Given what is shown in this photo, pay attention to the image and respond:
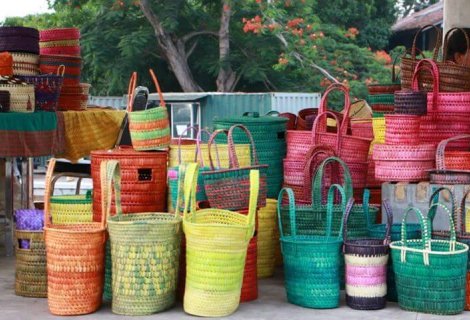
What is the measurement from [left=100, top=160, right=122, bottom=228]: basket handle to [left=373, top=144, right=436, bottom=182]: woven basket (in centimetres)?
213

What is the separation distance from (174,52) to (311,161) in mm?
16323

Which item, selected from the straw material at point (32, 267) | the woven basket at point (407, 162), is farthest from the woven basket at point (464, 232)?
the straw material at point (32, 267)

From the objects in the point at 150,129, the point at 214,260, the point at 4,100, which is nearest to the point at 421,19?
the point at 4,100

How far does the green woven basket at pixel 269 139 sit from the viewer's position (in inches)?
324

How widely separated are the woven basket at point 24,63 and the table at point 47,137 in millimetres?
504

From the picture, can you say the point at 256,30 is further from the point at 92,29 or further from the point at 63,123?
the point at 63,123

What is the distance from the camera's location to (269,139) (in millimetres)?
8297

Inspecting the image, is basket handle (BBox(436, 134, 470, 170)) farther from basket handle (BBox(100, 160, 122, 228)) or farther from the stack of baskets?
the stack of baskets

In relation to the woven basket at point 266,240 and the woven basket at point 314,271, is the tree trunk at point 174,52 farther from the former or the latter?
the woven basket at point 314,271

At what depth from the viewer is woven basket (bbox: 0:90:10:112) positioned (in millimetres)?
8148

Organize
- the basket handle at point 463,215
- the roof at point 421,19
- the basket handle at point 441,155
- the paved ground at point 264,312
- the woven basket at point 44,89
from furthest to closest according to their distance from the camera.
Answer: the roof at point 421,19 → the woven basket at point 44,89 → the basket handle at point 441,155 → the basket handle at point 463,215 → the paved ground at point 264,312

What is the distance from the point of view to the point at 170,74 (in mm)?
25766

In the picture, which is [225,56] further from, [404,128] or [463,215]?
[463,215]

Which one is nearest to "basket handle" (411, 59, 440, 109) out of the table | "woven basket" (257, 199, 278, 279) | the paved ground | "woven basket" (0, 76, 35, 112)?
"woven basket" (257, 199, 278, 279)
